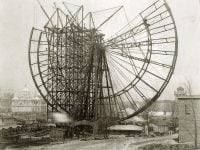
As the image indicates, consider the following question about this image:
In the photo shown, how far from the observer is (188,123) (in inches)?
925

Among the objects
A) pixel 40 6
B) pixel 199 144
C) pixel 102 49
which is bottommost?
pixel 199 144

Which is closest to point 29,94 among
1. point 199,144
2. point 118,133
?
point 118,133

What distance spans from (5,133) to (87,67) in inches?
294

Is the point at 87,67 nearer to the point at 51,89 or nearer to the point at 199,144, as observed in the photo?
the point at 51,89

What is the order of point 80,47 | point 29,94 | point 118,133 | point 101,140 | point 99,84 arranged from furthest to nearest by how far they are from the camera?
point 29,94, point 118,133, point 80,47, point 99,84, point 101,140

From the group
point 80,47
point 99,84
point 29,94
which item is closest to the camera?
point 99,84

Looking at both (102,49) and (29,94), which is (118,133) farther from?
(29,94)

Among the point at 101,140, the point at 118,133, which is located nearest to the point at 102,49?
the point at 101,140

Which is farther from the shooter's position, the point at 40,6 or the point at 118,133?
the point at 118,133

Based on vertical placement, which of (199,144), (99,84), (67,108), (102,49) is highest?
(102,49)

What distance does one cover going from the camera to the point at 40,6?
68.8 feet

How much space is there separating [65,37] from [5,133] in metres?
7.78

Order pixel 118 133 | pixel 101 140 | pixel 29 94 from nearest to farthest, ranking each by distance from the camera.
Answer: pixel 101 140 < pixel 118 133 < pixel 29 94

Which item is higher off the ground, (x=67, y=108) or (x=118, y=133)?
(x=67, y=108)
